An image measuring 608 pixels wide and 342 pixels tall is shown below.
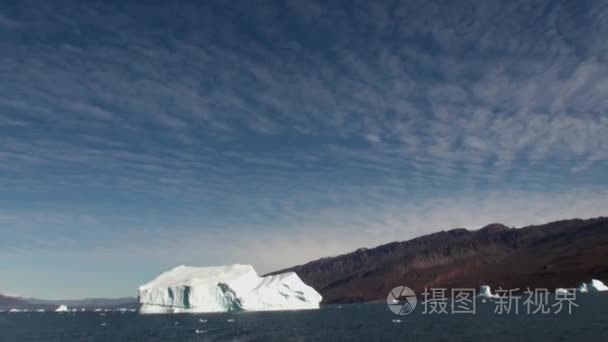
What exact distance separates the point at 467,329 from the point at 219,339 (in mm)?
28071

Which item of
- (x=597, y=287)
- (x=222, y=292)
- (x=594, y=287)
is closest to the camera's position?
(x=222, y=292)

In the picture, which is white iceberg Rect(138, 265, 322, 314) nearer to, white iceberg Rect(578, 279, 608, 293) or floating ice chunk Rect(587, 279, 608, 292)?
white iceberg Rect(578, 279, 608, 293)

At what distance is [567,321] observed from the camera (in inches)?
2147

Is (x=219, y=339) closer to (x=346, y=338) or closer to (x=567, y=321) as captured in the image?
(x=346, y=338)

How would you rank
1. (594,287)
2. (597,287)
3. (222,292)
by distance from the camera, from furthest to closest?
(594,287), (597,287), (222,292)

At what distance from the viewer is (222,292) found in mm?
105375

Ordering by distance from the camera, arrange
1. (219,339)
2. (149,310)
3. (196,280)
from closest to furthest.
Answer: (219,339) → (196,280) → (149,310)

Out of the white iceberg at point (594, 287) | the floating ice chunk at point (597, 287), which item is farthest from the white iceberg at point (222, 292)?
the floating ice chunk at point (597, 287)

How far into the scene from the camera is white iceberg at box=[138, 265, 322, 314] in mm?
103375

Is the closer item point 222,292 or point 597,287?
point 222,292

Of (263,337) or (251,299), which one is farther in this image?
(251,299)

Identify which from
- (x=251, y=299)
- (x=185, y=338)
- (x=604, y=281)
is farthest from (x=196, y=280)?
(x=604, y=281)

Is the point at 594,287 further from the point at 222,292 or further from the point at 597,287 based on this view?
the point at 222,292

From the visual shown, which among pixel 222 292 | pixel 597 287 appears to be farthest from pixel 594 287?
pixel 222 292
